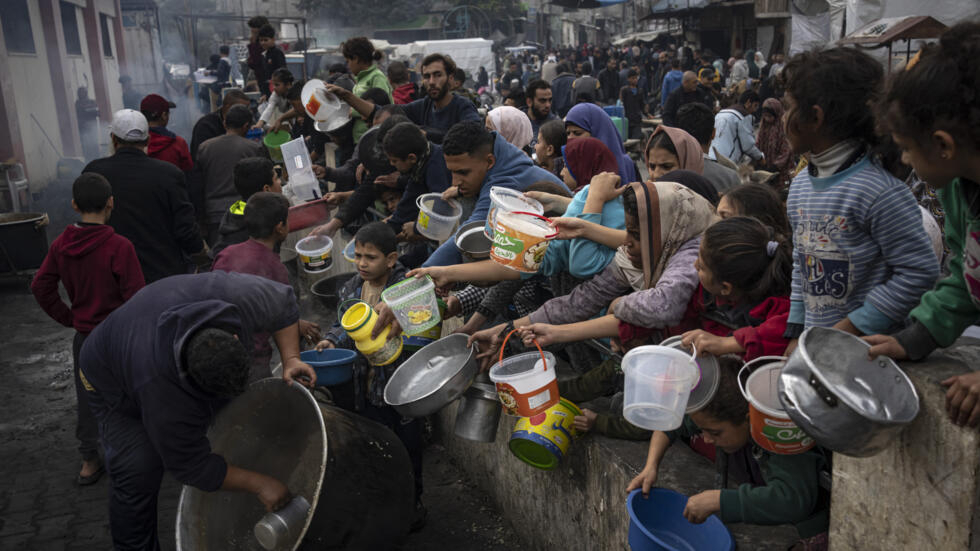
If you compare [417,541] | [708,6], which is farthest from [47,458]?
[708,6]

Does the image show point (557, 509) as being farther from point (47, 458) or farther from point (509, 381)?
point (47, 458)

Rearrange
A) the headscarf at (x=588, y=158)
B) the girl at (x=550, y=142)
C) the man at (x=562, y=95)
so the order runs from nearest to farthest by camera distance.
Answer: the headscarf at (x=588, y=158)
the girl at (x=550, y=142)
the man at (x=562, y=95)

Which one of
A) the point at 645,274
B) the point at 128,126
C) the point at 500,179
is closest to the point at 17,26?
the point at 128,126

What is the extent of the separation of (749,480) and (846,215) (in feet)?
3.19

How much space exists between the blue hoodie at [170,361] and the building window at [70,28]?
18.4m

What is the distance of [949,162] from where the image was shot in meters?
1.78

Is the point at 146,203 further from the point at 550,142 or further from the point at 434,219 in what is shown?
the point at 550,142

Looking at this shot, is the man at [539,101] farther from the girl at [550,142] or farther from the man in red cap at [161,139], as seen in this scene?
the man in red cap at [161,139]

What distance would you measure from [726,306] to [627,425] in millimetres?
745

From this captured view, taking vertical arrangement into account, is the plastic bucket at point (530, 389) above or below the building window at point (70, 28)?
below

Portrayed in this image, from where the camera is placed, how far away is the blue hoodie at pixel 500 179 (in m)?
3.96

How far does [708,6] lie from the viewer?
29547 mm

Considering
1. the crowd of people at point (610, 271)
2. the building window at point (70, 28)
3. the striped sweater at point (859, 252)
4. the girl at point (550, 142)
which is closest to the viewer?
the crowd of people at point (610, 271)

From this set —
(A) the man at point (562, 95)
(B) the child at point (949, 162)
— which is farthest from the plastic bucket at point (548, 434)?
(A) the man at point (562, 95)
